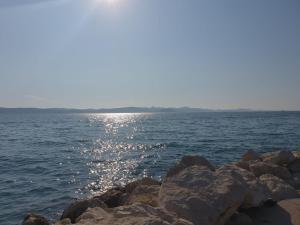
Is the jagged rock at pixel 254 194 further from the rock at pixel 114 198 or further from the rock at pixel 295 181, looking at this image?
the rock at pixel 114 198

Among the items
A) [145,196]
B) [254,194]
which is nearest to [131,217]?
[145,196]

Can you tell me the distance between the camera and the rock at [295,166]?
530 inches

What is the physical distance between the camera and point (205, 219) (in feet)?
22.3

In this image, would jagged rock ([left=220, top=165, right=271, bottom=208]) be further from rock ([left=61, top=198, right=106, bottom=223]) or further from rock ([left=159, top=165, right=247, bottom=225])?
rock ([left=61, top=198, right=106, bottom=223])

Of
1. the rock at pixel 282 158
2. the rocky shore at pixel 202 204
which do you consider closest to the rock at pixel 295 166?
the rock at pixel 282 158

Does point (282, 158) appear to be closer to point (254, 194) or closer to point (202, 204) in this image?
point (254, 194)

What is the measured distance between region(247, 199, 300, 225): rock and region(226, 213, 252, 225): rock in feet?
0.54

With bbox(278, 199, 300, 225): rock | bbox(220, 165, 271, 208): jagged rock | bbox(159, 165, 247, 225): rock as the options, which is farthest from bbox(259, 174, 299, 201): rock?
bbox(159, 165, 247, 225): rock

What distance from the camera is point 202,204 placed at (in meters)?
7.04

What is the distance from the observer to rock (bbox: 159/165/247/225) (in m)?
6.89

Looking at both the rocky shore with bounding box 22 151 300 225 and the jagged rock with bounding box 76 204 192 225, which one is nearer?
the jagged rock with bounding box 76 204 192 225

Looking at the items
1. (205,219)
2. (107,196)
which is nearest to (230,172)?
(205,219)

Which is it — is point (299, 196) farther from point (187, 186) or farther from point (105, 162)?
point (105, 162)

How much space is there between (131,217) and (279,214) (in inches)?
153
